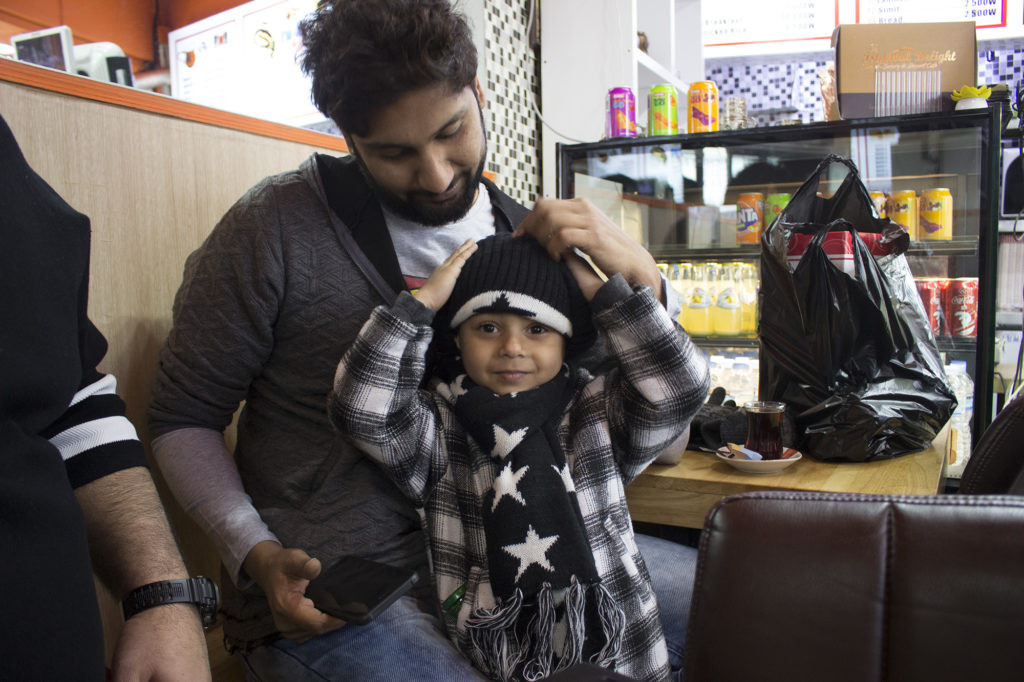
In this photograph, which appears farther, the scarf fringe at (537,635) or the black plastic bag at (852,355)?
the black plastic bag at (852,355)

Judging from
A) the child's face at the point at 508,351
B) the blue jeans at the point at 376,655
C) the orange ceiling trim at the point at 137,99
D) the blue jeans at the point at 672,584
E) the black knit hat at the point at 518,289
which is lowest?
the blue jeans at the point at 672,584

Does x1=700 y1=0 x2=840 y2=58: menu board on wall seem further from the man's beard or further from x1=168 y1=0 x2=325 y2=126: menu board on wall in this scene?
the man's beard

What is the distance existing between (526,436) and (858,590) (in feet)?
2.14

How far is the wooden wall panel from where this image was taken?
1301mm

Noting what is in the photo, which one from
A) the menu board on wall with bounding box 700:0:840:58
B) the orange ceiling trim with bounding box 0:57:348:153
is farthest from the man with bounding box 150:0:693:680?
the menu board on wall with bounding box 700:0:840:58

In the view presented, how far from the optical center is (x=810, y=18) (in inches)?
183

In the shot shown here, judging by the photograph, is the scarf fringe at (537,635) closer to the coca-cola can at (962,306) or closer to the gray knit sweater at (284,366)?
the gray knit sweater at (284,366)

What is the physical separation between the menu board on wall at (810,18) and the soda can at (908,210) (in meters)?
2.46

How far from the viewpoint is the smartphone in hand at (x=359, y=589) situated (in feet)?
3.14

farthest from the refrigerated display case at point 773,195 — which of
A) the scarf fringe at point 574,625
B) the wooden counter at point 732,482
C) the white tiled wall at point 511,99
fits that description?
the scarf fringe at point 574,625

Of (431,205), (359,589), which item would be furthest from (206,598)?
(431,205)

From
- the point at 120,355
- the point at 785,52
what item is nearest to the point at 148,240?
the point at 120,355

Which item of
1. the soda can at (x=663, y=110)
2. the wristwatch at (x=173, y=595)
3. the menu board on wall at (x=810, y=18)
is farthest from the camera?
the menu board on wall at (x=810, y=18)

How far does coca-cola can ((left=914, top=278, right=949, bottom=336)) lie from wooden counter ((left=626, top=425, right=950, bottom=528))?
1010 millimetres
